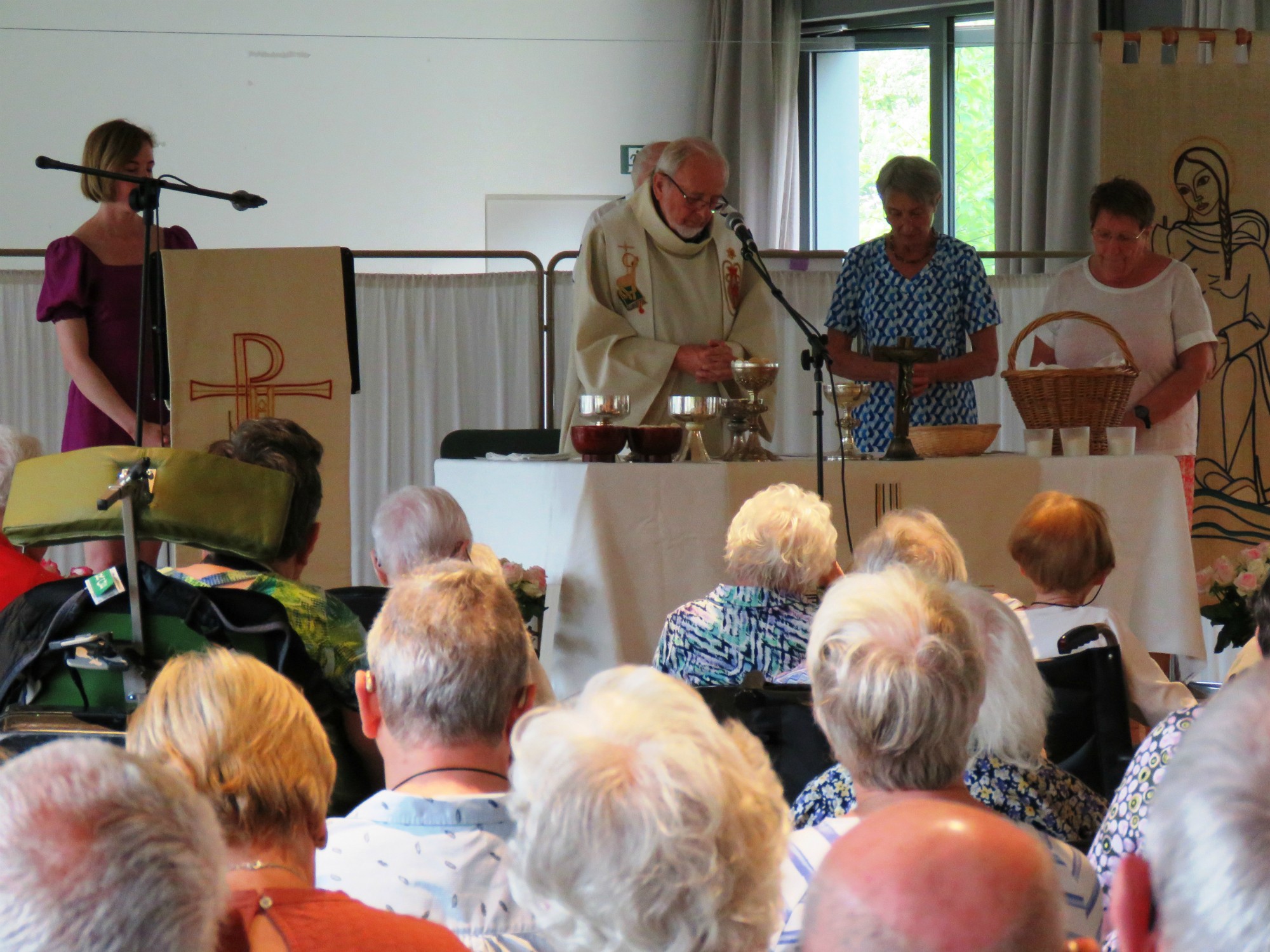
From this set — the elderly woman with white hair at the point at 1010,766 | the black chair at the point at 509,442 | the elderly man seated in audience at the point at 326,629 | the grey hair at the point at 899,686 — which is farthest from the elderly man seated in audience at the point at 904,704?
the black chair at the point at 509,442

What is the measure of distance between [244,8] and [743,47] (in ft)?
8.28

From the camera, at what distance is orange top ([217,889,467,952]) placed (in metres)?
0.99

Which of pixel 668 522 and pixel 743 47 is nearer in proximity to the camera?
pixel 668 522

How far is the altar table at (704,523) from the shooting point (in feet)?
10.5

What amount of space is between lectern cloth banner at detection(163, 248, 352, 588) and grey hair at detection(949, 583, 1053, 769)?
239cm

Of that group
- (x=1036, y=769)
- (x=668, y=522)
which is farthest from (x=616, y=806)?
(x=668, y=522)

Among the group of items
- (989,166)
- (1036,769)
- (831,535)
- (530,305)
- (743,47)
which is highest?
(743,47)

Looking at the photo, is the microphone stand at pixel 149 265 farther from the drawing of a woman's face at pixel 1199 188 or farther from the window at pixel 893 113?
the window at pixel 893 113

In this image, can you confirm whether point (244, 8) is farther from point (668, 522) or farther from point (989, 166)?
point (668, 522)

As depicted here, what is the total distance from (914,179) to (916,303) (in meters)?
0.36

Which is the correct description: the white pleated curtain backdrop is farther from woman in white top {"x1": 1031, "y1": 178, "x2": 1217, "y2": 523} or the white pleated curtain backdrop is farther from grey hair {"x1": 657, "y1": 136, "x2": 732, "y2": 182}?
grey hair {"x1": 657, "y1": 136, "x2": 732, "y2": 182}

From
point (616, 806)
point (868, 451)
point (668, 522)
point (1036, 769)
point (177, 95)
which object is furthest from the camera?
point (177, 95)

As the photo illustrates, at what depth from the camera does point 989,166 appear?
744 cm

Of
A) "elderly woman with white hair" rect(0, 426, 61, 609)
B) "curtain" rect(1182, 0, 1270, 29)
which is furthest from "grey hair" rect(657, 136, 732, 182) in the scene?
"curtain" rect(1182, 0, 1270, 29)
